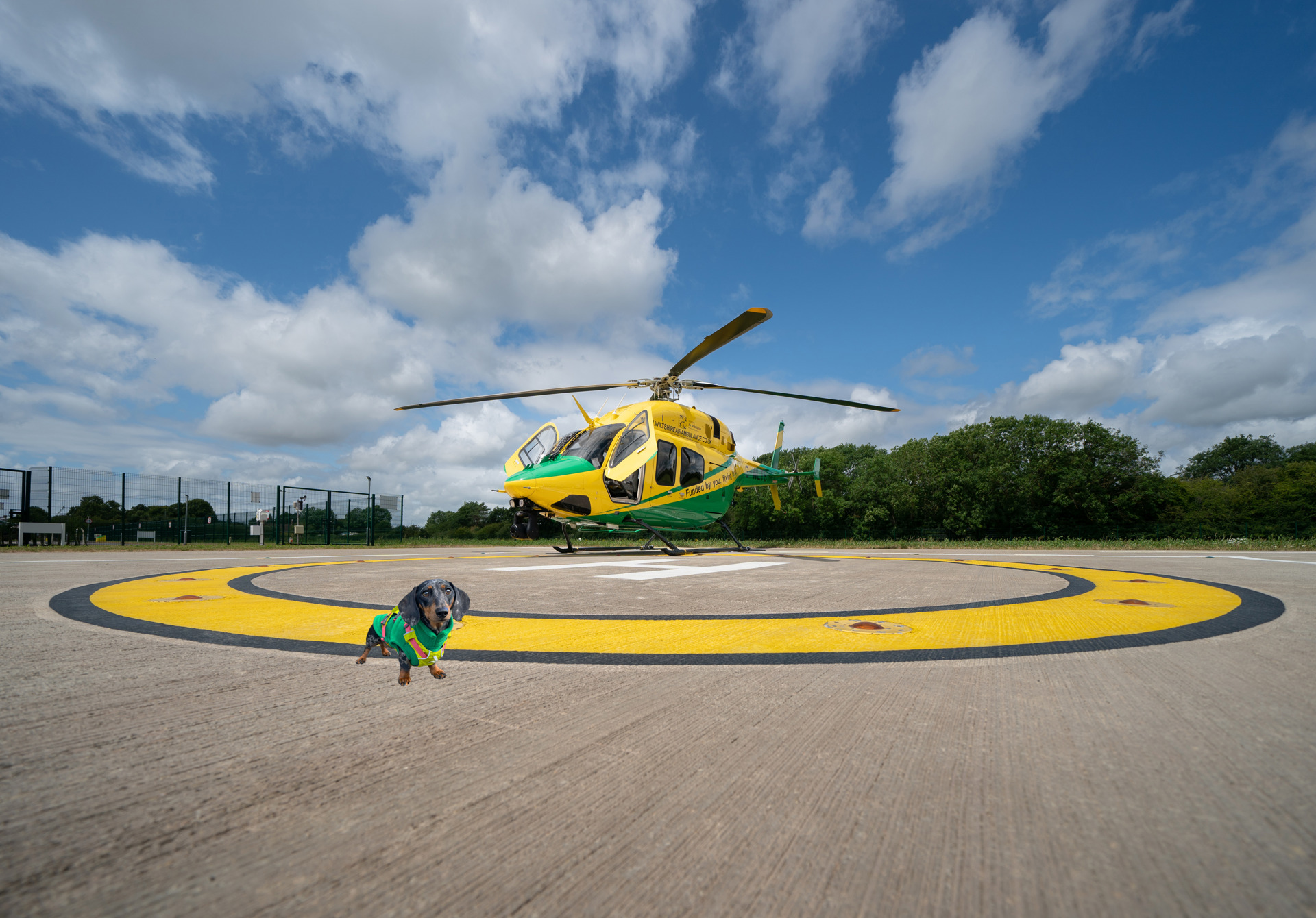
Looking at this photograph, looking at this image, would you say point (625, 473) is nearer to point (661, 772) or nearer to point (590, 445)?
point (590, 445)

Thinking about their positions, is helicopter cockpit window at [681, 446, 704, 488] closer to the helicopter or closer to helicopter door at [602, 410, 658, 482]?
the helicopter

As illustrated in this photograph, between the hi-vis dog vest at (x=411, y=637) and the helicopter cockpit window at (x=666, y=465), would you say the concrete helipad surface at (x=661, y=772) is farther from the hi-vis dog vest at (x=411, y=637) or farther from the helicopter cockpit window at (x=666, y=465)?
the helicopter cockpit window at (x=666, y=465)

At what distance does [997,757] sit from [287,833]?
2.01 m

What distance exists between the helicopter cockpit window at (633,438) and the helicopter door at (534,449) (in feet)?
5.04

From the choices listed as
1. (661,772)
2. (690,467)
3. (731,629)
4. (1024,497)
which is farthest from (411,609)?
(1024,497)

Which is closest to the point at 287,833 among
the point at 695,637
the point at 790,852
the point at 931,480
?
the point at 790,852

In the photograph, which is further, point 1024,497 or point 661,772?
point 1024,497

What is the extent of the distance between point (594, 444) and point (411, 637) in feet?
32.9

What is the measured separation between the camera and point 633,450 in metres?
12.6

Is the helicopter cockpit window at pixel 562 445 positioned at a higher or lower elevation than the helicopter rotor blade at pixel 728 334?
lower

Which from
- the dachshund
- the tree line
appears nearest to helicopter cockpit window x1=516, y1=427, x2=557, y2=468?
the dachshund

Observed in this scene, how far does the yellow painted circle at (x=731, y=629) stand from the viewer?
10.7ft

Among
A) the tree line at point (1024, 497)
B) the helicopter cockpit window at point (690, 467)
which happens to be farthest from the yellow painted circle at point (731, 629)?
the tree line at point (1024, 497)

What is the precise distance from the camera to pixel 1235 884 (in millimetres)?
1224
